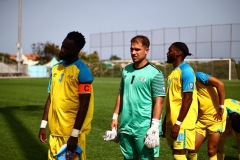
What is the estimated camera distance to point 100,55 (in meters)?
51.6

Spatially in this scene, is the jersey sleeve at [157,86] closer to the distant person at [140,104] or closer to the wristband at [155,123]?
the distant person at [140,104]

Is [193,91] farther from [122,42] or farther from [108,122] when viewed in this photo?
[122,42]

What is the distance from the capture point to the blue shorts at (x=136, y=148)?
406 cm

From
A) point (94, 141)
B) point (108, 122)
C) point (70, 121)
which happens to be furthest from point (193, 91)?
point (108, 122)

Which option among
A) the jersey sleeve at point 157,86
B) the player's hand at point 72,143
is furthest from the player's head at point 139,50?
the player's hand at point 72,143

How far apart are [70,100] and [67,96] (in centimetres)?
6

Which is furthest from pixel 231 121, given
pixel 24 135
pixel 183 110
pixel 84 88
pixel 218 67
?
pixel 218 67

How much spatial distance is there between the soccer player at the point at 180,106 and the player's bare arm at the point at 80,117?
143cm

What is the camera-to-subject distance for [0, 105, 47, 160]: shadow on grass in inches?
260

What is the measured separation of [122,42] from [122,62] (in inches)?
144

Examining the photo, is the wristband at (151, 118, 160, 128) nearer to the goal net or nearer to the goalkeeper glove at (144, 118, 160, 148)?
the goalkeeper glove at (144, 118, 160, 148)

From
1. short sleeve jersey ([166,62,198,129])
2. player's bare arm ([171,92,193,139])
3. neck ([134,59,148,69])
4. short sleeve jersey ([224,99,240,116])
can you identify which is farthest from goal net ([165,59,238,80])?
neck ([134,59,148,69])

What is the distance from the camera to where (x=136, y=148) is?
4.13 metres

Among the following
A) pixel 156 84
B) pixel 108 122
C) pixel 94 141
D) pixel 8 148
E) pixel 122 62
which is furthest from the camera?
pixel 122 62
